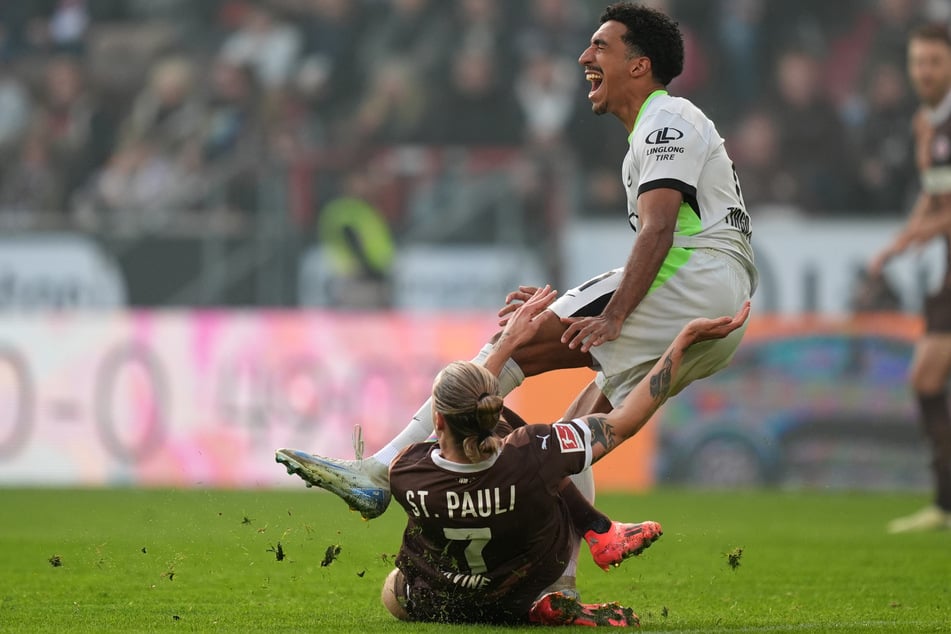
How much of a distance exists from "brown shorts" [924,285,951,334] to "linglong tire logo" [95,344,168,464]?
689 centimetres

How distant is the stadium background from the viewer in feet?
46.0

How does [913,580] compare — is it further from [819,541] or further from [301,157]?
[301,157]

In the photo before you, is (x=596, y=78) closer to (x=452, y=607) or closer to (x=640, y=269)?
(x=640, y=269)

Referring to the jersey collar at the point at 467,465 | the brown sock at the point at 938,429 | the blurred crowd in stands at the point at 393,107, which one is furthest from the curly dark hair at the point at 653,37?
the blurred crowd in stands at the point at 393,107

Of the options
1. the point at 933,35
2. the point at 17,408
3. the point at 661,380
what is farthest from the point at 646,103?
the point at 17,408

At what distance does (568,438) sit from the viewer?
5.41m

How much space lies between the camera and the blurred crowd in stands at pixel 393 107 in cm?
1591

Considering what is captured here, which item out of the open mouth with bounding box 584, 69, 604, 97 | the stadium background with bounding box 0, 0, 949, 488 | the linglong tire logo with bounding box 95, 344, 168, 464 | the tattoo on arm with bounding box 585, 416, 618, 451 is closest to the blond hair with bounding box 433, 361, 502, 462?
the tattoo on arm with bounding box 585, 416, 618, 451

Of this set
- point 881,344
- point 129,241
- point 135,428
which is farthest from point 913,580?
point 129,241

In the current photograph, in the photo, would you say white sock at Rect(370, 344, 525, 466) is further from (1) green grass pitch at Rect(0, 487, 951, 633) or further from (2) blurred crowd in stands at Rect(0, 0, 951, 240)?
(2) blurred crowd in stands at Rect(0, 0, 951, 240)

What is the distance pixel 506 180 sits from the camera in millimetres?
15484

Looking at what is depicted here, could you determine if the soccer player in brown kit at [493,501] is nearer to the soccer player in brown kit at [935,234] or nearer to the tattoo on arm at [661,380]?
the tattoo on arm at [661,380]

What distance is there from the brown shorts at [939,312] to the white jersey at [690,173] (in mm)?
5677

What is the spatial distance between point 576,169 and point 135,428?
5.24 meters
